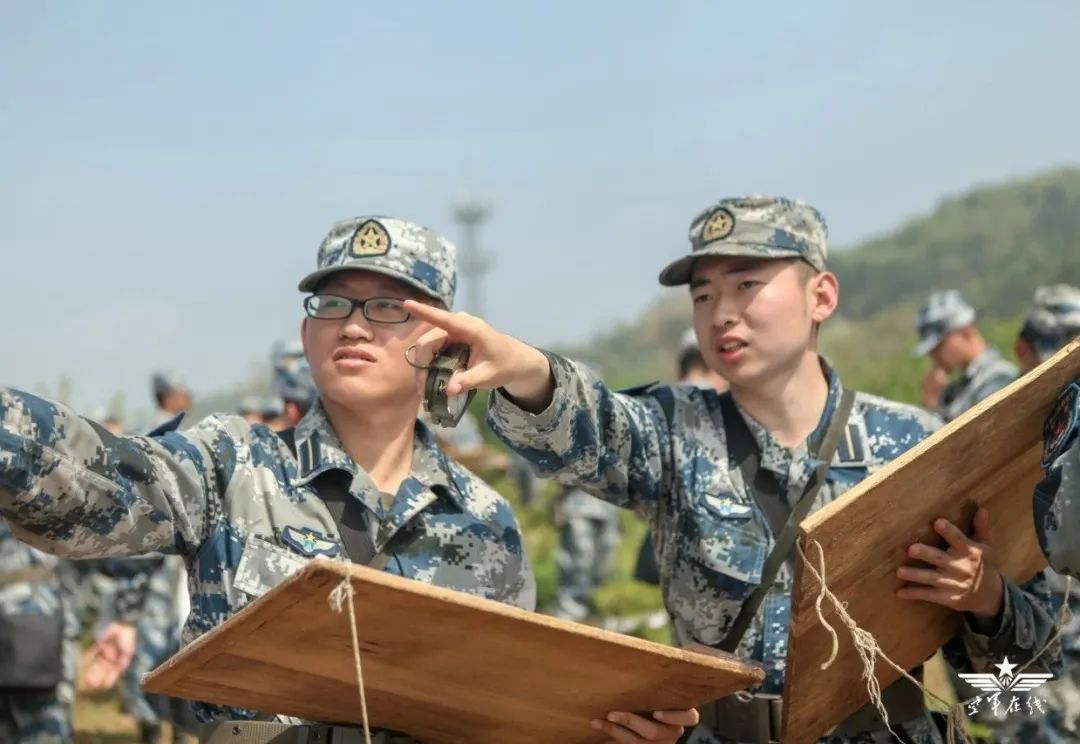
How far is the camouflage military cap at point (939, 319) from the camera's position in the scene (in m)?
9.27

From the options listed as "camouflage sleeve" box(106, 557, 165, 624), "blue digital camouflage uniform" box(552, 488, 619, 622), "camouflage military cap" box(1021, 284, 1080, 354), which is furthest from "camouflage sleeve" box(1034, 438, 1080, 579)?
"blue digital camouflage uniform" box(552, 488, 619, 622)

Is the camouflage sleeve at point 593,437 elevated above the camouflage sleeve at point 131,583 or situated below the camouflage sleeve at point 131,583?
above

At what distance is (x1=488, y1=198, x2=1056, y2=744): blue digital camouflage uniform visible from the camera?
3588 millimetres

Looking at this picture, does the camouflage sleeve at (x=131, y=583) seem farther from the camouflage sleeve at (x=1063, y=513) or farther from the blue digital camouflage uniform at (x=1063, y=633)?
the camouflage sleeve at (x=1063, y=513)

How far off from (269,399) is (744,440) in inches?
245

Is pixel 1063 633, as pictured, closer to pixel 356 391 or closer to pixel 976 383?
pixel 976 383

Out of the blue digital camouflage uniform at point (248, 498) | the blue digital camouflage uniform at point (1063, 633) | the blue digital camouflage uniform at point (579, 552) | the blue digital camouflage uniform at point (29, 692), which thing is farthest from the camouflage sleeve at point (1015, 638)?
the blue digital camouflage uniform at point (579, 552)

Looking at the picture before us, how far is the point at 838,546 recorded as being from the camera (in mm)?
2898

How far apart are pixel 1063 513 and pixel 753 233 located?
4.15ft

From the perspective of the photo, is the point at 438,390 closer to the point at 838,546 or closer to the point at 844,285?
the point at 838,546

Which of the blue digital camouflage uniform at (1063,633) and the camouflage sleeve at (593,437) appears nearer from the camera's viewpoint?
the camouflage sleeve at (593,437)

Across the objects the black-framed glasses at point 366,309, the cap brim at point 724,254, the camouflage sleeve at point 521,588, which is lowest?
the camouflage sleeve at point 521,588

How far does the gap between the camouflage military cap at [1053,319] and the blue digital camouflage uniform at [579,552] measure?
20.5 ft

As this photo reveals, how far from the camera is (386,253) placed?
Answer: 3680 millimetres
